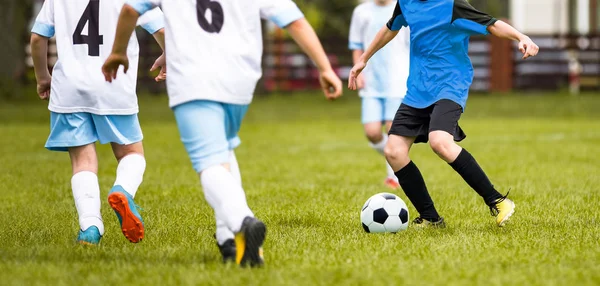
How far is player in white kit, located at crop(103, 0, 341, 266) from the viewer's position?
4281 mm

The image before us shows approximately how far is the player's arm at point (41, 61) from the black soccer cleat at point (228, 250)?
161 centimetres

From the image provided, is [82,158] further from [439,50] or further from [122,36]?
[439,50]

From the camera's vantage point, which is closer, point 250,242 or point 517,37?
point 250,242

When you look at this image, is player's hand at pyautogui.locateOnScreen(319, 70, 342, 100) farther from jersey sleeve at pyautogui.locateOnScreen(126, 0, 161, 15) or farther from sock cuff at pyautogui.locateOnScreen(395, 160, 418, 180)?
sock cuff at pyautogui.locateOnScreen(395, 160, 418, 180)

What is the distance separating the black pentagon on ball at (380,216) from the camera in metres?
5.62

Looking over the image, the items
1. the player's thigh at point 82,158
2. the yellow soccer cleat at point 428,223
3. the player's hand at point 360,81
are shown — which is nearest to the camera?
the player's thigh at point 82,158

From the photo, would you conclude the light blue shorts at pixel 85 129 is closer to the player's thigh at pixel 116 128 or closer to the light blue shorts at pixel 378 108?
the player's thigh at pixel 116 128

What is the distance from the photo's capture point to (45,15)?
Result: 5328 millimetres

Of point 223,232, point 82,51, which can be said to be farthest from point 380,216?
point 82,51

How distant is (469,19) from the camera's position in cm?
553

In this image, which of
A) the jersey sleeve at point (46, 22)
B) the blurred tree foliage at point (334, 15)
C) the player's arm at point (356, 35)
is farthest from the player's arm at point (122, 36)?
the blurred tree foliage at point (334, 15)

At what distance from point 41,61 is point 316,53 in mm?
1950

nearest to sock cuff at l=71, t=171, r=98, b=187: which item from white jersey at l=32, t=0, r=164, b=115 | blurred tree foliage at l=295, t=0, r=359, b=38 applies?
white jersey at l=32, t=0, r=164, b=115

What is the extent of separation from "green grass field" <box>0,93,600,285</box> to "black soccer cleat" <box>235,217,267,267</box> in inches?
2.8
